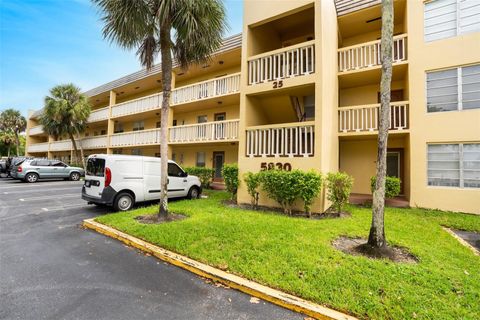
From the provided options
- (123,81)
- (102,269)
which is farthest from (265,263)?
(123,81)

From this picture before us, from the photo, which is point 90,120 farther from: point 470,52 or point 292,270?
point 470,52

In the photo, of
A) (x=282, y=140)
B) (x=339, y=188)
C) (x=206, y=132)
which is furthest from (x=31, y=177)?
(x=339, y=188)

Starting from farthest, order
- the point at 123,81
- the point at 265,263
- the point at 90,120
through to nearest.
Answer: the point at 90,120 → the point at 123,81 → the point at 265,263

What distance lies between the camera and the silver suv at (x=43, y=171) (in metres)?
18.2

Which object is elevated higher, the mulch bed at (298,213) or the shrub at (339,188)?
the shrub at (339,188)

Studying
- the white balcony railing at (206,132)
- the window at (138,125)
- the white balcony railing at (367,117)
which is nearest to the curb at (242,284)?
the white balcony railing at (206,132)

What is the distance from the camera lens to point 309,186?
25.4 ft

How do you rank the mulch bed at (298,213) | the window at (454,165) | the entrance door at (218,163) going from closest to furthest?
1. the mulch bed at (298,213)
2. the window at (454,165)
3. the entrance door at (218,163)

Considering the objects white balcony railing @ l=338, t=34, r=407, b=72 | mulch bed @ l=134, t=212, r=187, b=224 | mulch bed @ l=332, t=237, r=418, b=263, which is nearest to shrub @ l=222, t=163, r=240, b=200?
mulch bed @ l=134, t=212, r=187, b=224

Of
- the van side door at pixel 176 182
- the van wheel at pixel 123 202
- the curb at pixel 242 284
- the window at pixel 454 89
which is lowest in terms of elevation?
the curb at pixel 242 284

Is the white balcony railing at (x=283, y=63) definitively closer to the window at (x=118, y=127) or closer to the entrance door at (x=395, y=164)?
the entrance door at (x=395, y=164)

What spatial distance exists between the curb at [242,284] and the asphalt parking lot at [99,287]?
105 millimetres

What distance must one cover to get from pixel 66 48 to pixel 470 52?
20.0 metres

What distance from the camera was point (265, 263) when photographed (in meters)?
4.31
